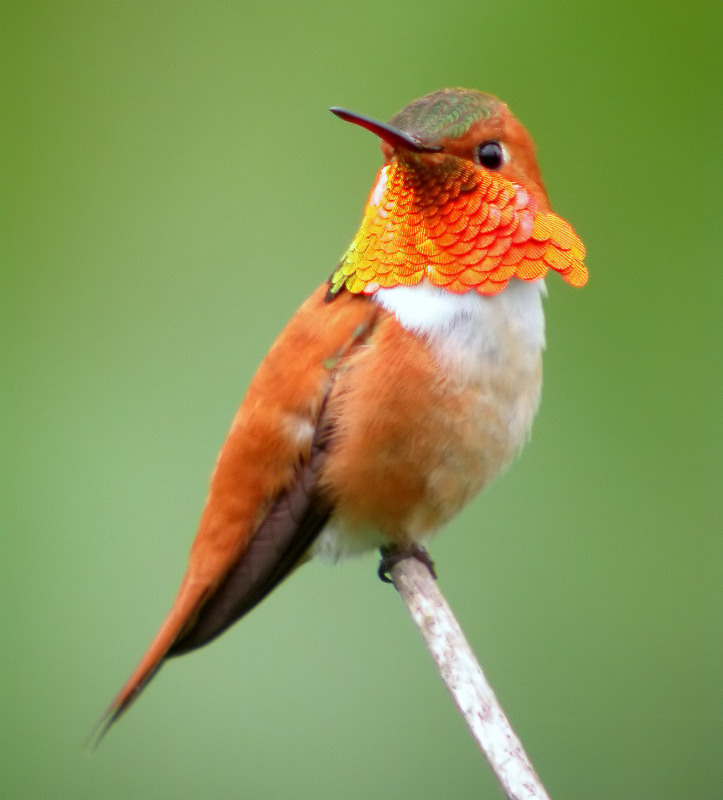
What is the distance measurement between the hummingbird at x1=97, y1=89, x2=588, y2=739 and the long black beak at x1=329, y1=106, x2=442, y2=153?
0.02 m

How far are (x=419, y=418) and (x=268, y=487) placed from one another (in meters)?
0.25

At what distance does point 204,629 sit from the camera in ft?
5.63

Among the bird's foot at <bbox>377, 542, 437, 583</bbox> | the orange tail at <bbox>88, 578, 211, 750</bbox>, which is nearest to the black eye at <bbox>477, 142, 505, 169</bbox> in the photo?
the bird's foot at <bbox>377, 542, 437, 583</bbox>

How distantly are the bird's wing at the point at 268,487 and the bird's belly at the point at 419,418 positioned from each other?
0.12ft

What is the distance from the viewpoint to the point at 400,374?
5.34 feet

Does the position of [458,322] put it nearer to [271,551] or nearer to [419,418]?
[419,418]

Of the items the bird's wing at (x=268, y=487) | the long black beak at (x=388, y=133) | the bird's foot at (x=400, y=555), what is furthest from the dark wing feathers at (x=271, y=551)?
the long black beak at (x=388, y=133)

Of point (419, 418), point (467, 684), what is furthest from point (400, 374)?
point (467, 684)

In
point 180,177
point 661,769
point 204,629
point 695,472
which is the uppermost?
point 180,177

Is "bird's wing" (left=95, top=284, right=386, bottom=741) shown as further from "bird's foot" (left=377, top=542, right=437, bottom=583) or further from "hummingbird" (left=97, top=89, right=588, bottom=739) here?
"bird's foot" (left=377, top=542, right=437, bottom=583)

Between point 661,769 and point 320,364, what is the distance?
1428 mm

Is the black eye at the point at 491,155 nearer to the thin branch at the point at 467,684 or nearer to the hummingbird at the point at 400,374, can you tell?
the hummingbird at the point at 400,374

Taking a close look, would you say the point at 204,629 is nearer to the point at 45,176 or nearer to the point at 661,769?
the point at 661,769

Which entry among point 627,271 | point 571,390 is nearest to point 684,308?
point 627,271
